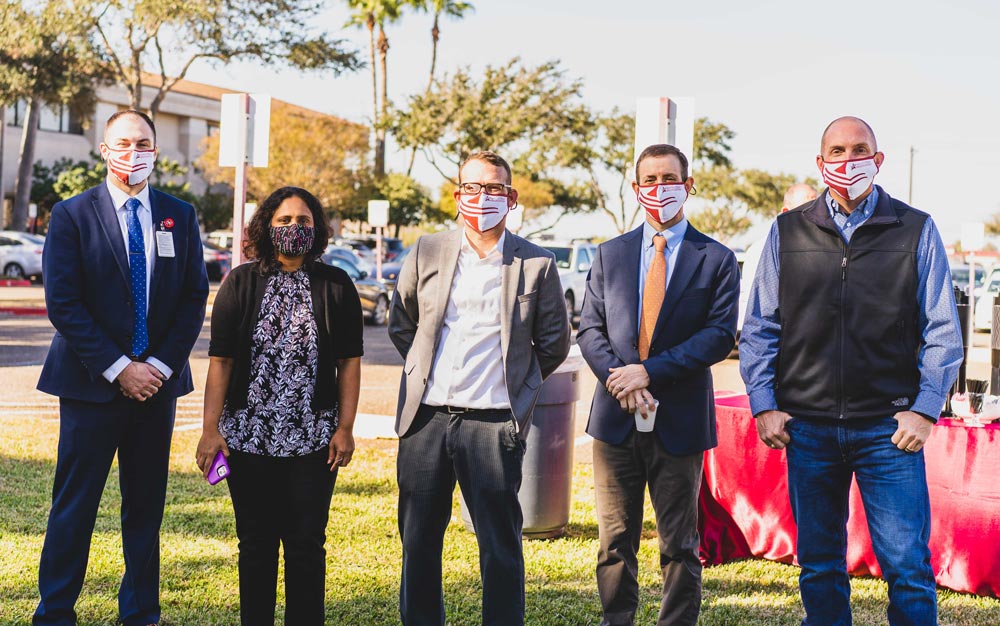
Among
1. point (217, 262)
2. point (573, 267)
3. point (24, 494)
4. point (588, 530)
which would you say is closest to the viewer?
point (588, 530)

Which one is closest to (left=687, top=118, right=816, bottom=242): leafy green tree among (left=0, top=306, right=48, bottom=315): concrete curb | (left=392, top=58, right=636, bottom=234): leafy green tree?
(left=392, top=58, right=636, bottom=234): leafy green tree

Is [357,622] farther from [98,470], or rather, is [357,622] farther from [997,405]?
[997,405]

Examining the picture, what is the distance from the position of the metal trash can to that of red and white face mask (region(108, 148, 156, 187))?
108 inches

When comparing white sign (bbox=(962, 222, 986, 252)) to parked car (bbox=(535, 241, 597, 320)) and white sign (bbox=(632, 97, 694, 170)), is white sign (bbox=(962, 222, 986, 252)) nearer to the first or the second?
parked car (bbox=(535, 241, 597, 320))

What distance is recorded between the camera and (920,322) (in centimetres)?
394

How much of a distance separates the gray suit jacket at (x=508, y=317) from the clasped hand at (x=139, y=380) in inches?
38.9

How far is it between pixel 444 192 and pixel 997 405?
6100 centimetres

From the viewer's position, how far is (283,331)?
421 cm

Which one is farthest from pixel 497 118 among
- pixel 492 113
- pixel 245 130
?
pixel 245 130

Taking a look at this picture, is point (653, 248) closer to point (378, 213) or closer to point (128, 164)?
point (128, 164)

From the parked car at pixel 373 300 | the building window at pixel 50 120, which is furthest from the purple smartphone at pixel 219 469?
the building window at pixel 50 120

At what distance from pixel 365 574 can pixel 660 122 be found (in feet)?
10.3

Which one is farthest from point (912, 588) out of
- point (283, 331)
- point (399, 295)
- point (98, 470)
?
point (98, 470)

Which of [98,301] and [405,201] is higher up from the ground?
[405,201]
